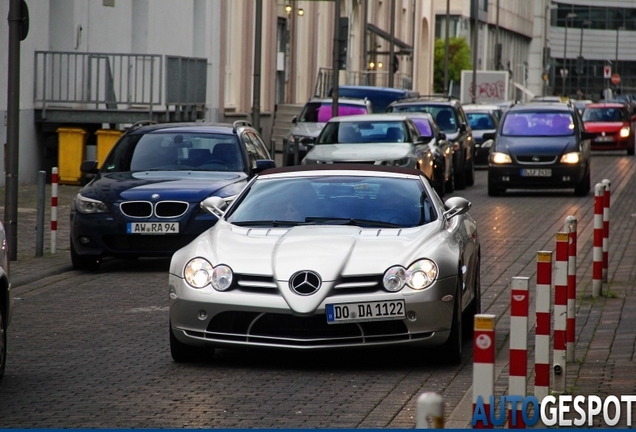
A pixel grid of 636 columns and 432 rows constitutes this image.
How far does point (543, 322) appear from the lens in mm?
7473

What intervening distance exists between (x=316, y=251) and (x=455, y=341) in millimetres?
1063

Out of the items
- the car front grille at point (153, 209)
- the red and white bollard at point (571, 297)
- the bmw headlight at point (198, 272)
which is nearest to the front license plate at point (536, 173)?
the car front grille at point (153, 209)

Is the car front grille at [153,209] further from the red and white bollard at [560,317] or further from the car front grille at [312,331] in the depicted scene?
the red and white bollard at [560,317]

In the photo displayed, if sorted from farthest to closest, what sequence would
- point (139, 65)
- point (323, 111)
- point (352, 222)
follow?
1. point (323, 111)
2. point (139, 65)
3. point (352, 222)

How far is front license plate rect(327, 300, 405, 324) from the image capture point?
8859 millimetres

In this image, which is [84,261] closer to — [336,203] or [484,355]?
[336,203]

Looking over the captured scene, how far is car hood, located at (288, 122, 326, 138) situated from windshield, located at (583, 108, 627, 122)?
661 inches

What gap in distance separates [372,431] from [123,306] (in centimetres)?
563

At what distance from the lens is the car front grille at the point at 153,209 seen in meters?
15.0

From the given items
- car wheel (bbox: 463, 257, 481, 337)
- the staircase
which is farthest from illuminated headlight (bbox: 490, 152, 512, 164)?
the staircase

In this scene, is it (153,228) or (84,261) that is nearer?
(153,228)

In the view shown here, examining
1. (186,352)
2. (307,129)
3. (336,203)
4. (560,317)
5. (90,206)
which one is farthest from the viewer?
(307,129)

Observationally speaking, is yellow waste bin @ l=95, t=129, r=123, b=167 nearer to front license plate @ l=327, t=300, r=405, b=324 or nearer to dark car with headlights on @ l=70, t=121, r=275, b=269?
dark car with headlights on @ l=70, t=121, r=275, b=269

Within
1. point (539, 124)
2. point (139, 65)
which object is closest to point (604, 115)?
point (539, 124)
